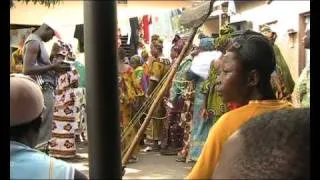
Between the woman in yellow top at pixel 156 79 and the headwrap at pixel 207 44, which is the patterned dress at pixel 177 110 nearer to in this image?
the woman in yellow top at pixel 156 79

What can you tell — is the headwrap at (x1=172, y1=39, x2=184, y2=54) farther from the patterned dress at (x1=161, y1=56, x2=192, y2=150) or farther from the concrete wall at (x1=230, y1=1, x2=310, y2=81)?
the concrete wall at (x1=230, y1=1, x2=310, y2=81)

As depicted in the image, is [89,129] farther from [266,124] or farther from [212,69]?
[212,69]

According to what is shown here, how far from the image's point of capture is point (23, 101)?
1.74 metres

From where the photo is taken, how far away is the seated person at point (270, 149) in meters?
0.81

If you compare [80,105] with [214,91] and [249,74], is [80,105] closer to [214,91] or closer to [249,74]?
[214,91]

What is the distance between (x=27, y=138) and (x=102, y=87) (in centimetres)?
98

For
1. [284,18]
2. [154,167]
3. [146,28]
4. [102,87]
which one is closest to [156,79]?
[154,167]

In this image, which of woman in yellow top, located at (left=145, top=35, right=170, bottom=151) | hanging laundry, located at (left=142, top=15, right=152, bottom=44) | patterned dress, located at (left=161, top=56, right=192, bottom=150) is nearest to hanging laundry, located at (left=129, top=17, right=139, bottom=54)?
hanging laundry, located at (left=142, top=15, right=152, bottom=44)

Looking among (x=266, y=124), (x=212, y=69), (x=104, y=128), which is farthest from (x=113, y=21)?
(x=212, y=69)

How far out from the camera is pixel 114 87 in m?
0.94

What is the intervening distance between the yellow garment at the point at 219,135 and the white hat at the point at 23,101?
57cm

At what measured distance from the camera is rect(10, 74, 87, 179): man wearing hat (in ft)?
5.68

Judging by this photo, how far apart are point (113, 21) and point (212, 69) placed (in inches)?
154

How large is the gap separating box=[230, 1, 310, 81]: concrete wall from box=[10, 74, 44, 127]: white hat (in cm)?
608
